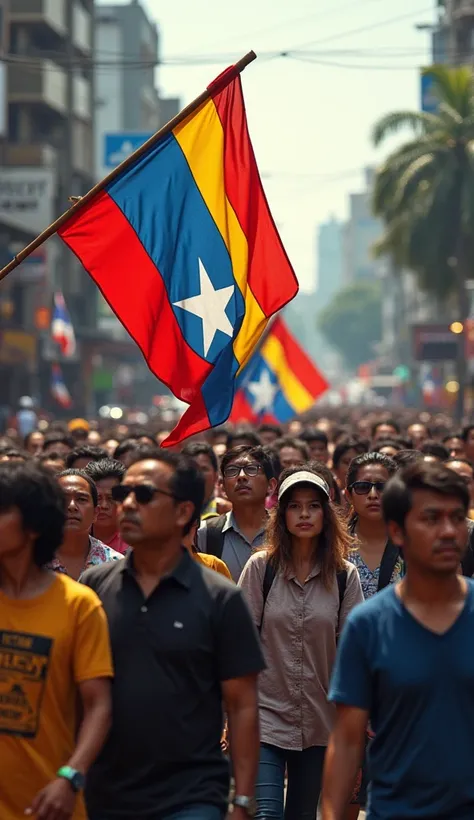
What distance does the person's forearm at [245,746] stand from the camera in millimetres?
4691

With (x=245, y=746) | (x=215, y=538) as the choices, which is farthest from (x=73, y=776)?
(x=215, y=538)

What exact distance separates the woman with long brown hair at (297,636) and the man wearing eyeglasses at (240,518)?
4.19 feet

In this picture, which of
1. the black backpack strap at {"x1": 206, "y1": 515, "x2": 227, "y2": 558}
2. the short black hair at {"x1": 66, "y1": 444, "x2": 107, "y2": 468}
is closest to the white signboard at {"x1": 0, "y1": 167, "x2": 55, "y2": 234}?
the short black hair at {"x1": 66, "y1": 444, "x2": 107, "y2": 468}

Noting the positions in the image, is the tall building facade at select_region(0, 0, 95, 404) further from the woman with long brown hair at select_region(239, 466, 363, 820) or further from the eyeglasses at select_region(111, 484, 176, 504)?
the eyeglasses at select_region(111, 484, 176, 504)

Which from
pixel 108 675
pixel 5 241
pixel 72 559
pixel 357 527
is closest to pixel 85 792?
pixel 108 675

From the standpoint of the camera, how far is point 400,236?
48844mm

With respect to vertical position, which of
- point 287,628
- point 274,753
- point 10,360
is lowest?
point 274,753

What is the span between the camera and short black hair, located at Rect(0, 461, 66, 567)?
180 inches

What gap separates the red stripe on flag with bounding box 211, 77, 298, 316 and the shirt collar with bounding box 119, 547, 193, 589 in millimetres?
4110

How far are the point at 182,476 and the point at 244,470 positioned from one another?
133 inches

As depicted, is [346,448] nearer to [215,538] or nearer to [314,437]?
[314,437]

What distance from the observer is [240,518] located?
813 cm

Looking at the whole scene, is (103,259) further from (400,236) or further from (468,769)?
(400,236)

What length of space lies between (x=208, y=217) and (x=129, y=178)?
0.49 meters
